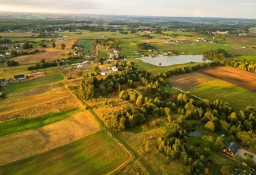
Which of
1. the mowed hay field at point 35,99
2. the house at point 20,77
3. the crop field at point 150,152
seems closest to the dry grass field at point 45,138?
the mowed hay field at point 35,99

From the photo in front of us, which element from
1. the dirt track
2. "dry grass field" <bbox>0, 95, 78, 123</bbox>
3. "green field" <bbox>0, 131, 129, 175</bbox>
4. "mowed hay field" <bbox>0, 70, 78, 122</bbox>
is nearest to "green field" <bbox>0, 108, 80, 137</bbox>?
"dry grass field" <bbox>0, 95, 78, 123</bbox>

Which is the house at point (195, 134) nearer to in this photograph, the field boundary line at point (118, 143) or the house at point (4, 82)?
the field boundary line at point (118, 143)

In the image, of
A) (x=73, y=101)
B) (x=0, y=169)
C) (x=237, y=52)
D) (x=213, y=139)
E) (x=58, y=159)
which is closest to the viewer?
(x=0, y=169)

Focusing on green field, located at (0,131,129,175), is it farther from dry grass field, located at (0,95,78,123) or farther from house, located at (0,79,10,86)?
house, located at (0,79,10,86)

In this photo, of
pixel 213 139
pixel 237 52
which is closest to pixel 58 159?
pixel 213 139

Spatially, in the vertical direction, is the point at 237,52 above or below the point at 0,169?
above

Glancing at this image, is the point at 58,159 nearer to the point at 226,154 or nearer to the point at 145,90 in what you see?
the point at 226,154
